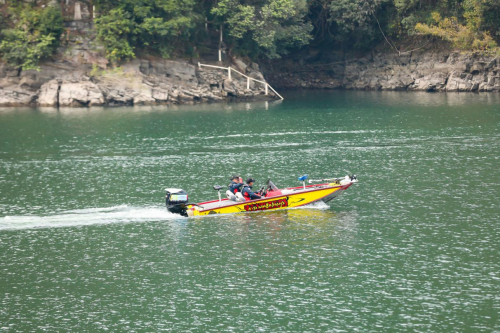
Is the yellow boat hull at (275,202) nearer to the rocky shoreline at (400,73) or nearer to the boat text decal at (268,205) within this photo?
the boat text decal at (268,205)

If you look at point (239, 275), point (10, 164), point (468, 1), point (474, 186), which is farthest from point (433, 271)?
point (468, 1)

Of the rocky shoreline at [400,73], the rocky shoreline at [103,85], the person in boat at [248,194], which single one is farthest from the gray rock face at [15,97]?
the person in boat at [248,194]

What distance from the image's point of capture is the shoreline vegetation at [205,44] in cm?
7544

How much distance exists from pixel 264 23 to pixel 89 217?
4869 centimetres

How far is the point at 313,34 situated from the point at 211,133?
38742 millimetres

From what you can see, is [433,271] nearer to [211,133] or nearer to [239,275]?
[239,275]

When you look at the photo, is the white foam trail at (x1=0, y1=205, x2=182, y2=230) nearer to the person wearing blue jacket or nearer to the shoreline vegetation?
the person wearing blue jacket

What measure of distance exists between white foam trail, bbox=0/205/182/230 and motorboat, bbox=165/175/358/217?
734 millimetres

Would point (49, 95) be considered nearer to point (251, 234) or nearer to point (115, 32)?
point (115, 32)

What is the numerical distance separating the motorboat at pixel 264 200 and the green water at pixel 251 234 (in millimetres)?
458

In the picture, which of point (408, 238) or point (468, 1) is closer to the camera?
point (408, 238)

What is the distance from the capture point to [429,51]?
87.3 metres

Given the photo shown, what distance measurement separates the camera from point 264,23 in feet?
264

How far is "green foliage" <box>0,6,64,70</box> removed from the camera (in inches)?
2913
